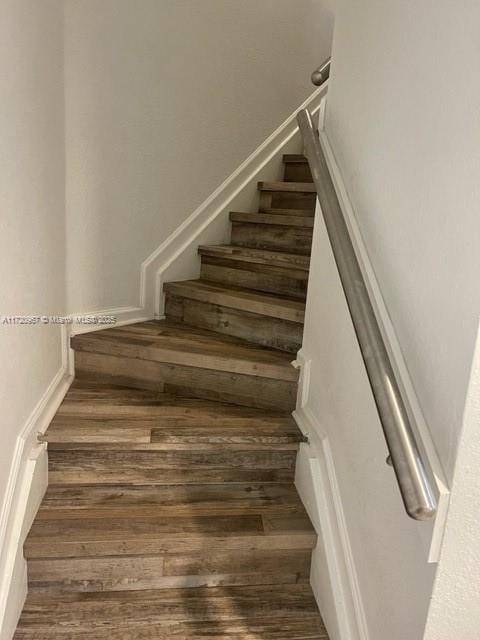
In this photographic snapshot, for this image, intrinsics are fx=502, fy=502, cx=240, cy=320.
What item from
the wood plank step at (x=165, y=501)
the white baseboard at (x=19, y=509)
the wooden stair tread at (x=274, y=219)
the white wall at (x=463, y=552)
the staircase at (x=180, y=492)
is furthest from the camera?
the wooden stair tread at (x=274, y=219)

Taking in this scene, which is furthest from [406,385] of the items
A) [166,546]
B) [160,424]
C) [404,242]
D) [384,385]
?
[160,424]

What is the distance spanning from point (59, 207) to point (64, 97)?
17.0 inches

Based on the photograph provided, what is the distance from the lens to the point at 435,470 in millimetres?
909

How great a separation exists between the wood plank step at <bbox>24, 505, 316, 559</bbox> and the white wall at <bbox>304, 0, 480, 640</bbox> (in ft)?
0.83

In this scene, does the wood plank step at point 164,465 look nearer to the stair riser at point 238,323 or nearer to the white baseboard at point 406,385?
the stair riser at point 238,323

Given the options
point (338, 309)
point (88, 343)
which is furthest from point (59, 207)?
point (338, 309)

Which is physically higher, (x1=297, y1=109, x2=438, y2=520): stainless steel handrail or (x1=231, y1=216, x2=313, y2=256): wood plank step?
(x1=231, y1=216, x2=313, y2=256): wood plank step

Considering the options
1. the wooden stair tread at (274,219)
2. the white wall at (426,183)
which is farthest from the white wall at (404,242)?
the wooden stair tread at (274,219)

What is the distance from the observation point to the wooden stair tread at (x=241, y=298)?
2.13 metres

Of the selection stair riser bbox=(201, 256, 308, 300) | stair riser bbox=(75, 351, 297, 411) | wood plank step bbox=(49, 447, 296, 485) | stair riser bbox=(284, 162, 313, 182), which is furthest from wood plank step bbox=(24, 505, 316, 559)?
stair riser bbox=(284, 162, 313, 182)

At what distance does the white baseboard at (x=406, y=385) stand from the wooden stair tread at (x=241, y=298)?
78 cm

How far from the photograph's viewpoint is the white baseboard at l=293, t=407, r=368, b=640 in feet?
4.37

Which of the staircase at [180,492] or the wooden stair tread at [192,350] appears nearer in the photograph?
the staircase at [180,492]

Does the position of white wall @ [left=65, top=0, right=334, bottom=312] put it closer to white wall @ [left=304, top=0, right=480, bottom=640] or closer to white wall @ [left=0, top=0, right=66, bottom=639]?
white wall @ [left=0, top=0, right=66, bottom=639]
